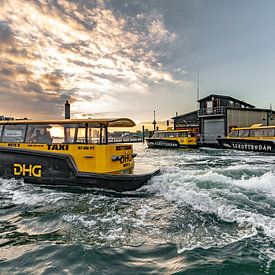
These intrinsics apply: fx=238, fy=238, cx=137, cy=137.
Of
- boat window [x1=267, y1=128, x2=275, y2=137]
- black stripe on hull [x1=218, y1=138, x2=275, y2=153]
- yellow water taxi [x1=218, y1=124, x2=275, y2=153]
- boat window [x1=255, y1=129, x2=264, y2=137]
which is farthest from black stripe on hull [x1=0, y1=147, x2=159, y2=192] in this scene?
boat window [x1=255, y1=129, x2=264, y2=137]

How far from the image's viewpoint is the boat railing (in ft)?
112

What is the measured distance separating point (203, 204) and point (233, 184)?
6.62ft

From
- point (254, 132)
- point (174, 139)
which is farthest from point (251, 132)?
point (174, 139)

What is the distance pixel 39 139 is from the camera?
24.0 ft

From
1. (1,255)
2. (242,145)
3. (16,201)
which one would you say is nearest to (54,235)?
(1,255)

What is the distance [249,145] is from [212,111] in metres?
14.7

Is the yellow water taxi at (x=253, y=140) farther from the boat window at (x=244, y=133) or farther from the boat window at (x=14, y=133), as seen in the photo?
the boat window at (x=14, y=133)

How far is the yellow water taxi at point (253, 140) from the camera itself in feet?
66.8

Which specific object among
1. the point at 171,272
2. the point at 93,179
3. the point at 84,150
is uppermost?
the point at 84,150

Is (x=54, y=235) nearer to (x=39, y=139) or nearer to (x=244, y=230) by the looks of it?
(x=244, y=230)

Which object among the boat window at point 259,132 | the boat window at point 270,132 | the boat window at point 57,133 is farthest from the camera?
the boat window at point 259,132

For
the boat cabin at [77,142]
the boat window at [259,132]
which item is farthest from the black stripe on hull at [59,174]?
the boat window at [259,132]

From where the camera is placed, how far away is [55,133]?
7199mm

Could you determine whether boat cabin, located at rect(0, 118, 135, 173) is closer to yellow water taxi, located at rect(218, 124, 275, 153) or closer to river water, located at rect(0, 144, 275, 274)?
river water, located at rect(0, 144, 275, 274)
